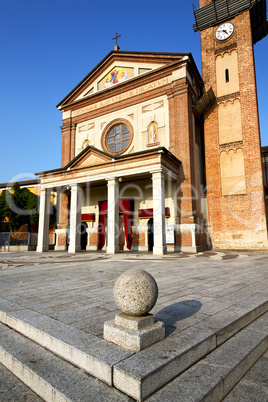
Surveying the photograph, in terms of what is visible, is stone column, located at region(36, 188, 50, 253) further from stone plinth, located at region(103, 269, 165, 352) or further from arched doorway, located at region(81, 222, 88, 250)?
stone plinth, located at region(103, 269, 165, 352)

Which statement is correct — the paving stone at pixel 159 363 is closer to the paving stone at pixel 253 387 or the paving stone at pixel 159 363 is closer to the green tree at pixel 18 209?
the paving stone at pixel 253 387

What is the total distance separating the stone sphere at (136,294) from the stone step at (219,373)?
2.18 feet

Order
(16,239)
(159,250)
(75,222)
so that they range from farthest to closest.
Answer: (16,239), (75,222), (159,250)

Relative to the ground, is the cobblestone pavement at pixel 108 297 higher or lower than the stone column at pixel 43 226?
lower

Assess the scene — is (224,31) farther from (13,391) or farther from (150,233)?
(13,391)

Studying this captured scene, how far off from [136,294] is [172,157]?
1478cm

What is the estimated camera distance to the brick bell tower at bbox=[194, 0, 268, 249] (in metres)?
18.0

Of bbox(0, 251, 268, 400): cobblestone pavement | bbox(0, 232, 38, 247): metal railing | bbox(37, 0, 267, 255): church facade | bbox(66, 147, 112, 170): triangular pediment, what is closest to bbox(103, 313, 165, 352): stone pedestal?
bbox(0, 251, 268, 400): cobblestone pavement

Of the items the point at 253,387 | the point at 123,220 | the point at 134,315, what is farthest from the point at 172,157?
the point at 253,387

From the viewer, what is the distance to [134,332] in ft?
7.97

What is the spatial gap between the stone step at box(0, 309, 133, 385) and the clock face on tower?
24979 mm

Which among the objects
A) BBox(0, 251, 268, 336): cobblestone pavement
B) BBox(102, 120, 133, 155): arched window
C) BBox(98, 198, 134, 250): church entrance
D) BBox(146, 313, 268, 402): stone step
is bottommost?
BBox(146, 313, 268, 402): stone step

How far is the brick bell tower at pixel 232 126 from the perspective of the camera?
710 inches

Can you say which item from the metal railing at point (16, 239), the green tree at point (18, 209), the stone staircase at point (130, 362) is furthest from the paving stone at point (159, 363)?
the green tree at point (18, 209)
